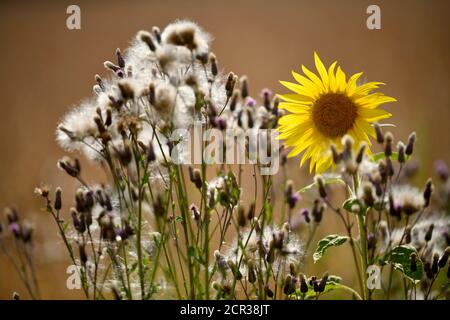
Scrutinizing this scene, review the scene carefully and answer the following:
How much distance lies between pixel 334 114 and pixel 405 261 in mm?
366

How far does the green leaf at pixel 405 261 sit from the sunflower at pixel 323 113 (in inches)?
10.0

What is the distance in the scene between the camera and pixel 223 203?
963 mm

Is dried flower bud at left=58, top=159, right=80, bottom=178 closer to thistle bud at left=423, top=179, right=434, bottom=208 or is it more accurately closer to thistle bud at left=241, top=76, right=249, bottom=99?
thistle bud at left=241, top=76, right=249, bottom=99

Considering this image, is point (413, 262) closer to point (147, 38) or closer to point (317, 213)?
point (317, 213)

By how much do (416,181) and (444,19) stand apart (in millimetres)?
1623

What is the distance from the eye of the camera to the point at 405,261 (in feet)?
3.55

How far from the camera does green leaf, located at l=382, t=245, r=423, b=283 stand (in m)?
1.05

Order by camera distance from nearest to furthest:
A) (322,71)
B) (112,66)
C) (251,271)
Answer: (251,271), (112,66), (322,71)

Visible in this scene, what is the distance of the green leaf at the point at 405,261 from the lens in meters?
1.05

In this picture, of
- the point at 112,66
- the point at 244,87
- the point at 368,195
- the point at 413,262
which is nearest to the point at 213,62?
the point at 244,87

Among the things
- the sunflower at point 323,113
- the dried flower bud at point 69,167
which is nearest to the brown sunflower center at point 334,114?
the sunflower at point 323,113

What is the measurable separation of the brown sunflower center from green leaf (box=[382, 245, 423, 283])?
0.30 meters

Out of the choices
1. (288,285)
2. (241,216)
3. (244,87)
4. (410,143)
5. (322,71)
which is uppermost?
(322,71)
